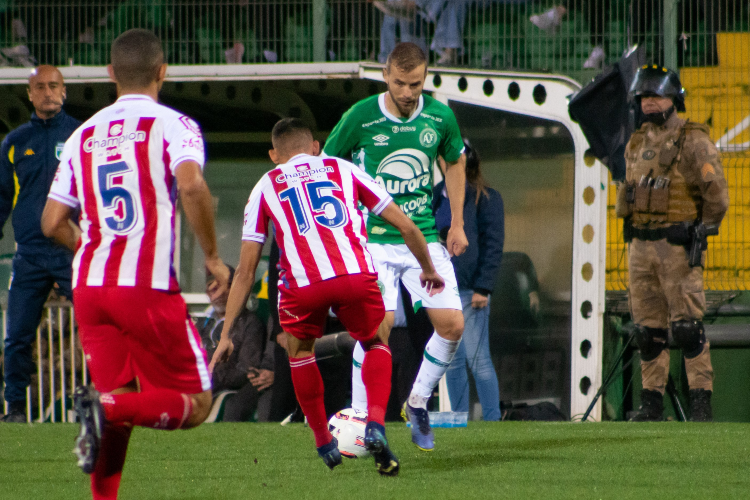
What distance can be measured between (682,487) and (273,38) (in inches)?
308


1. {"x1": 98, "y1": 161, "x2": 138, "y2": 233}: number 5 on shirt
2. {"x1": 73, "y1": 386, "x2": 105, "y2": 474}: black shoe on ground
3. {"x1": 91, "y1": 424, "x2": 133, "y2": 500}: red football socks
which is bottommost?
{"x1": 91, "y1": 424, "x2": 133, "y2": 500}: red football socks

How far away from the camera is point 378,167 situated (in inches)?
209

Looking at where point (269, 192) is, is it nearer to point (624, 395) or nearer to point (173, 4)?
point (624, 395)

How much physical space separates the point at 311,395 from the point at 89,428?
1410 mm

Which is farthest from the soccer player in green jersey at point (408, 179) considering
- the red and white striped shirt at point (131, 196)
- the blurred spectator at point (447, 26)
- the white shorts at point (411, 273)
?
the blurred spectator at point (447, 26)

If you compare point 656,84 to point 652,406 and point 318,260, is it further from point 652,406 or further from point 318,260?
point 318,260

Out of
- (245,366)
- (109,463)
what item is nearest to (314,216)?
(109,463)

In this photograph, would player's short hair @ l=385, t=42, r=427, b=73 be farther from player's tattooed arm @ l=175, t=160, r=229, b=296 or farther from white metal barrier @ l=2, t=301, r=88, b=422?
white metal barrier @ l=2, t=301, r=88, b=422

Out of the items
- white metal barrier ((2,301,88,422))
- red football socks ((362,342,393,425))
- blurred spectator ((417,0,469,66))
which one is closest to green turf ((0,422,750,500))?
red football socks ((362,342,393,425))

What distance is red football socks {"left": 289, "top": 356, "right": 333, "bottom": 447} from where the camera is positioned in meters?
4.35

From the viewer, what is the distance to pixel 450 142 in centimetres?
544

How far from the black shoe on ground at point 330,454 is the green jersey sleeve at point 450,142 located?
1902mm

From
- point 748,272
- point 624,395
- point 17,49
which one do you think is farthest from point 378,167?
point 17,49

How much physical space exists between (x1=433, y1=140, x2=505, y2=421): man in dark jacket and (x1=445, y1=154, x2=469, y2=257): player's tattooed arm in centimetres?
205
